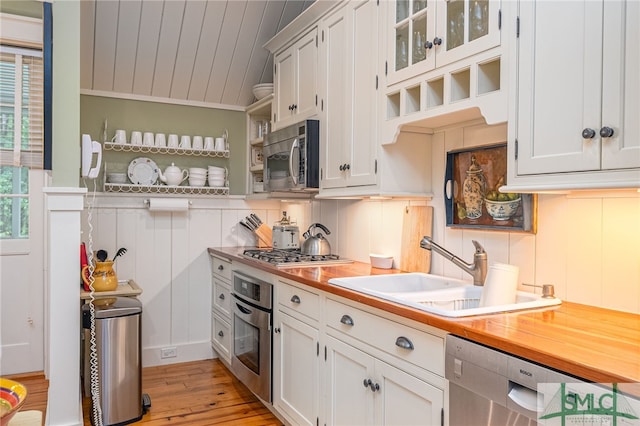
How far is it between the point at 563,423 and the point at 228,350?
275cm

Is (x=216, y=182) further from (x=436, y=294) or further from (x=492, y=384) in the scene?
(x=492, y=384)

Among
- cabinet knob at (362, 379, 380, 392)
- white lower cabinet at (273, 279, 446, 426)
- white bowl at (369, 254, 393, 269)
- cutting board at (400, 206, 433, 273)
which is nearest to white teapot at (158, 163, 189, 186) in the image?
white lower cabinet at (273, 279, 446, 426)

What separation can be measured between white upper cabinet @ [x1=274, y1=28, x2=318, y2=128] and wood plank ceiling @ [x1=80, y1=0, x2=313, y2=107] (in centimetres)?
33

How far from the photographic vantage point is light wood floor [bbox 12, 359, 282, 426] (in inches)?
111

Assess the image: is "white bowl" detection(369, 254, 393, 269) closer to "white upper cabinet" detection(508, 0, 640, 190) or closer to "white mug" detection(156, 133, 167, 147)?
"white upper cabinet" detection(508, 0, 640, 190)

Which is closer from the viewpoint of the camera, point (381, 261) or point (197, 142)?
point (381, 261)

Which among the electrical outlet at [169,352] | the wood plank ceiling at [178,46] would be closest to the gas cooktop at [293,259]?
the electrical outlet at [169,352]

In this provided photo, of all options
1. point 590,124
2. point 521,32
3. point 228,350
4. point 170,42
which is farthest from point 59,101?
point 590,124

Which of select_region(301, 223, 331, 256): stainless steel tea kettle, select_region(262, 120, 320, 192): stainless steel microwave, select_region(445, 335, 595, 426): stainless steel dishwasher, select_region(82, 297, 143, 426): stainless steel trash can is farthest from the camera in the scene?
select_region(301, 223, 331, 256): stainless steel tea kettle

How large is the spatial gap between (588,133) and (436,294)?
867mm

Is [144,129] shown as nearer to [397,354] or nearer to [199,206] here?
[199,206]

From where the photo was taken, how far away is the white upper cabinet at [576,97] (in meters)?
1.29

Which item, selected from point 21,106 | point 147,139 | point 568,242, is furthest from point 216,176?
point 568,242

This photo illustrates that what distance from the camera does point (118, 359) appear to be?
108 inches
